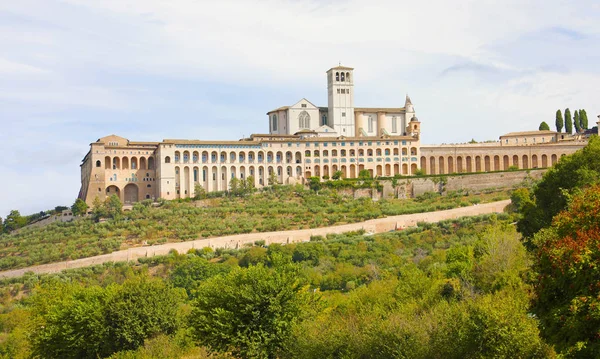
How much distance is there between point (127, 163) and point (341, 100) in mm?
25219

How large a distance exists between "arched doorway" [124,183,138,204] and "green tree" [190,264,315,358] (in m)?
53.4

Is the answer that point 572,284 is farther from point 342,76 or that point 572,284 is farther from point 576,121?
point 576,121

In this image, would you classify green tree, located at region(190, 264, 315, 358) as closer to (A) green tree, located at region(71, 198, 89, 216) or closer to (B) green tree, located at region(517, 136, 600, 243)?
(B) green tree, located at region(517, 136, 600, 243)

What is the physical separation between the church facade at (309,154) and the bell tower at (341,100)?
0.38ft

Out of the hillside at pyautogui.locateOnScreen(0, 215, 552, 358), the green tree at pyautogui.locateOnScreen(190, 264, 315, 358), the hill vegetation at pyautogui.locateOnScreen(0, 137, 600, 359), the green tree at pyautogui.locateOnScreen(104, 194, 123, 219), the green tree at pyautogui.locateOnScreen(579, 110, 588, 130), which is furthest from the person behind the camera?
the green tree at pyautogui.locateOnScreen(579, 110, 588, 130)

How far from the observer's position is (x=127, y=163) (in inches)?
3164

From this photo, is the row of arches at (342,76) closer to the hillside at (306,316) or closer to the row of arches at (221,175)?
the row of arches at (221,175)

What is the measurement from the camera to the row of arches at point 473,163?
84.3 meters

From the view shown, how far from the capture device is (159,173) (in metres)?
78.1

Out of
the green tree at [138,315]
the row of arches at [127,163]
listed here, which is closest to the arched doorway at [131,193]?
the row of arches at [127,163]

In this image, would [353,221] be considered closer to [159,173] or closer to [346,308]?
[159,173]

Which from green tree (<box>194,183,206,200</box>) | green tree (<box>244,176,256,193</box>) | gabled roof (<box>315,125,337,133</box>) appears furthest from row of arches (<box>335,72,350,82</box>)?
green tree (<box>194,183,206,200</box>)

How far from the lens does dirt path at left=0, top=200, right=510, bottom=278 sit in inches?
2314

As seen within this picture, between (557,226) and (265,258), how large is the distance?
36.8 metres
